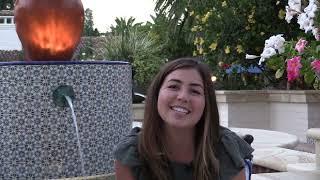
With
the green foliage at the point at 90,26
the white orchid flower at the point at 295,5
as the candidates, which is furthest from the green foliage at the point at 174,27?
the green foliage at the point at 90,26

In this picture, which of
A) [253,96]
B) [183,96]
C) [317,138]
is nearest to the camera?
[183,96]

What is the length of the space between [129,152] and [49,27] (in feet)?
9.24

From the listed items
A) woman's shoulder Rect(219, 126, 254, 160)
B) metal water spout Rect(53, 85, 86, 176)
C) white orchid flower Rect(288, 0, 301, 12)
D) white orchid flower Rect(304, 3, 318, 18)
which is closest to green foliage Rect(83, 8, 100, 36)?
metal water spout Rect(53, 85, 86, 176)

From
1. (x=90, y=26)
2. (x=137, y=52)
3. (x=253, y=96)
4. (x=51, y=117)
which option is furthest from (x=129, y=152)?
(x=90, y=26)

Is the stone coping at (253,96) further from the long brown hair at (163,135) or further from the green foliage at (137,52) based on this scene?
the long brown hair at (163,135)

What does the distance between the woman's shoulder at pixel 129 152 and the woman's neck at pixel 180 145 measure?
14cm

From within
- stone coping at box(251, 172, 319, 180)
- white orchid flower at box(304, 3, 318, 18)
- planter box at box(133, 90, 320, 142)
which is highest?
white orchid flower at box(304, 3, 318, 18)

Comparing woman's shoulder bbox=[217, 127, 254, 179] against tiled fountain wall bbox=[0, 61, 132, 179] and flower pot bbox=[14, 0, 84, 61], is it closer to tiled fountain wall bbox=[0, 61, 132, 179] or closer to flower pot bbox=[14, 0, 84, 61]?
tiled fountain wall bbox=[0, 61, 132, 179]

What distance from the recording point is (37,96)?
15.3 feet

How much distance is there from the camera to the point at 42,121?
465 centimetres

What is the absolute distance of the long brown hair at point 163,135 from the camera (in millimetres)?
2318

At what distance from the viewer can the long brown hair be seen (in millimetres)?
2318

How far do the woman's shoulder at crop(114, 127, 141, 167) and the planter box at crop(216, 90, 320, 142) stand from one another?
8.39 meters

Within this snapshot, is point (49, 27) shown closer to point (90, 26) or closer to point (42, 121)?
point (42, 121)
